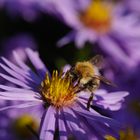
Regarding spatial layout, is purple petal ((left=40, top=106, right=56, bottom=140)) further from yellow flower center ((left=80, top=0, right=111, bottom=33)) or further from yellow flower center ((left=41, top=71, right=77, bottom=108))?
yellow flower center ((left=80, top=0, right=111, bottom=33))

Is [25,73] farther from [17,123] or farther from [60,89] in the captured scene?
[17,123]

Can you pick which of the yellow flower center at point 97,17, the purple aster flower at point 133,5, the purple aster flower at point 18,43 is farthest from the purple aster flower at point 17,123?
the purple aster flower at point 133,5

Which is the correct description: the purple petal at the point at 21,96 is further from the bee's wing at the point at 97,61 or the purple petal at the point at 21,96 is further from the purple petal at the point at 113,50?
the purple petal at the point at 113,50

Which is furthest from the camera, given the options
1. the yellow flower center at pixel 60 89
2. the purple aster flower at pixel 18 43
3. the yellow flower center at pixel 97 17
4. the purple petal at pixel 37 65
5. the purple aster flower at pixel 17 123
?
the yellow flower center at pixel 97 17

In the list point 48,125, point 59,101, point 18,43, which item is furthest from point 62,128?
point 18,43

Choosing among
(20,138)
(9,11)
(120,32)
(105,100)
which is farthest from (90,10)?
(105,100)

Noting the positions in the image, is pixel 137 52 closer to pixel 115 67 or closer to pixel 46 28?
pixel 115 67
